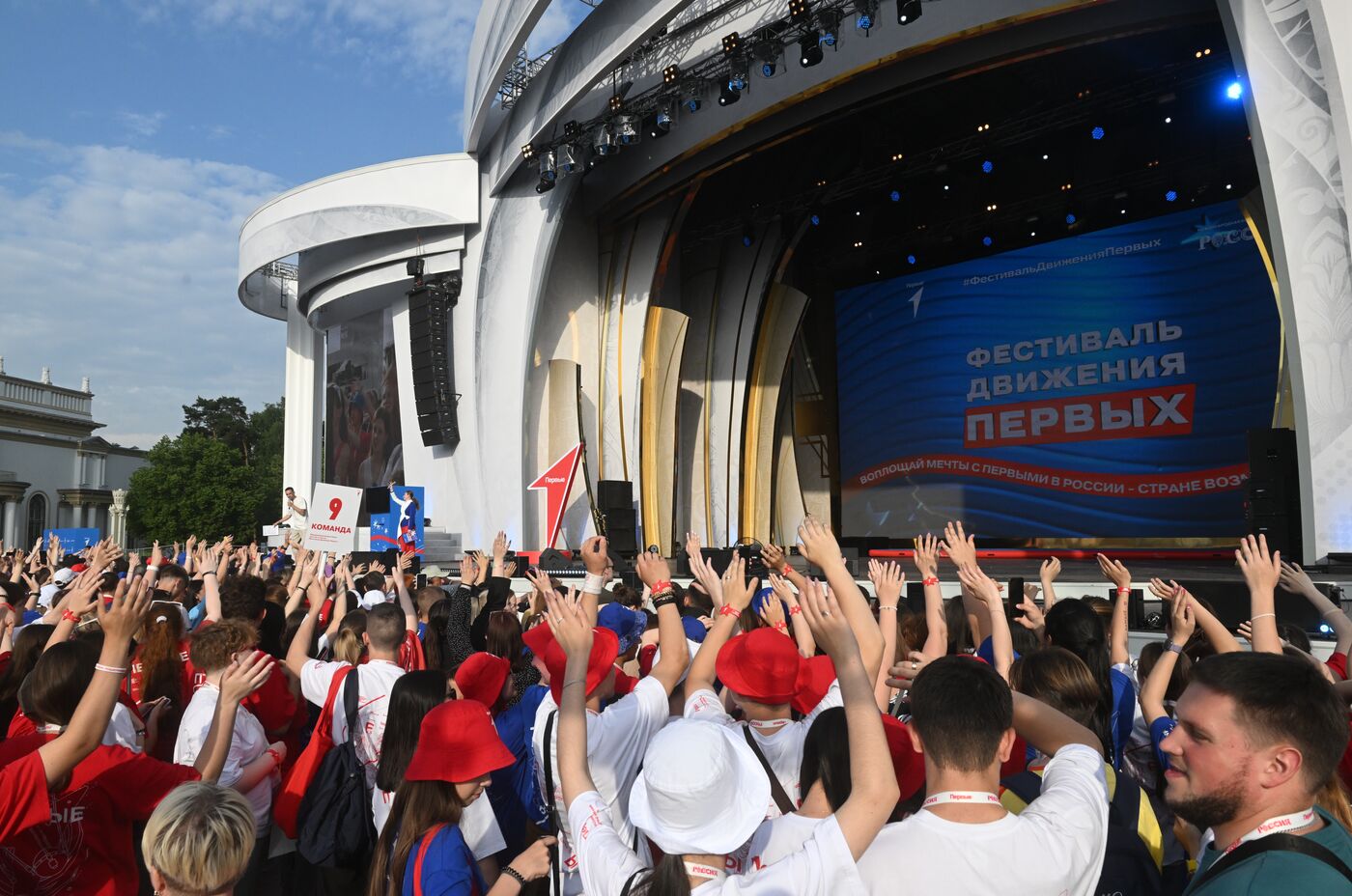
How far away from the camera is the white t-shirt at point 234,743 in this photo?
A: 3.13 metres

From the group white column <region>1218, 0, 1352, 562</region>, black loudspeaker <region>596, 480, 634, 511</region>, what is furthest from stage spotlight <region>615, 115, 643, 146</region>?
white column <region>1218, 0, 1352, 562</region>

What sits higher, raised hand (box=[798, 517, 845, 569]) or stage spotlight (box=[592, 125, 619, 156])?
stage spotlight (box=[592, 125, 619, 156])

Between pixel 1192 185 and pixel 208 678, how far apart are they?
55.5 ft

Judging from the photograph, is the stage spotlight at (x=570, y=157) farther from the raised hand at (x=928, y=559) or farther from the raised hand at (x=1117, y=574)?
the raised hand at (x=1117, y=574)

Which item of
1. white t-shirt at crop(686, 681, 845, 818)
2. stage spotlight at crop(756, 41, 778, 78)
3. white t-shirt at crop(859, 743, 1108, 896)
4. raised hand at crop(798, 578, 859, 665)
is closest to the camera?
white t-shirt at crop(859, 743, 1108, 896)

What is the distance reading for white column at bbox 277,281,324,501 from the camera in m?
26.6

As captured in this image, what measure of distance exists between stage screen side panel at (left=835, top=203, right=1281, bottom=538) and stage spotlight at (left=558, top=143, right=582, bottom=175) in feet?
25.2

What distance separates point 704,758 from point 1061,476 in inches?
683

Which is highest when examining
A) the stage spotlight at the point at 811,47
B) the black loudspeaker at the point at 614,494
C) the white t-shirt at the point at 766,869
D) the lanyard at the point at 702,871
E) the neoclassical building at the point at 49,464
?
the stage spotlight at the point at 811,47

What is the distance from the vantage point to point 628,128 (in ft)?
48.3

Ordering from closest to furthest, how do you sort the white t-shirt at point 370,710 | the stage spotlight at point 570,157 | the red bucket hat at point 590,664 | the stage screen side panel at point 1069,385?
the red bucket hat at point 590,664 < the white t-shirt at point 370,710 < the stage screen side panel at point 1069,385 < the stage spotlight at point 570,157

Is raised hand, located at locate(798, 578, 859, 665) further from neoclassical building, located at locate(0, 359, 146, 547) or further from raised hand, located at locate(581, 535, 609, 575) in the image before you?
neoclassical building, located at locate(0, 359, 146, 547)

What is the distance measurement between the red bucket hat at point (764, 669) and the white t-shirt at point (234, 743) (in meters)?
1.80

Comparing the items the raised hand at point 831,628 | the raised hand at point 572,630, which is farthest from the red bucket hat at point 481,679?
the raised hand at point 831,628
